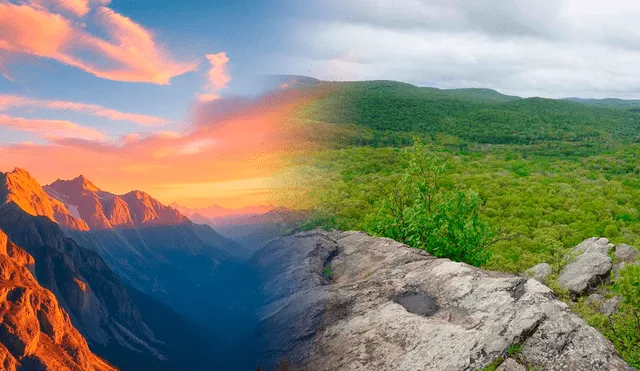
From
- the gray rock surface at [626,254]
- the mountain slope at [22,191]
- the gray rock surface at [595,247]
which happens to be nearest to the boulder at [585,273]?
the gray rock surface at [595,247]

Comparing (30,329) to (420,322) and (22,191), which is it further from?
(420,322)

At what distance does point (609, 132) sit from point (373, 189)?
146397 millimetres

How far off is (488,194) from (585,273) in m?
32.2

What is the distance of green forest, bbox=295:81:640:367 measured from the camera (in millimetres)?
21047

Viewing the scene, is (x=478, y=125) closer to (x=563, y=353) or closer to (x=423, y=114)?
(x=423, y=114)

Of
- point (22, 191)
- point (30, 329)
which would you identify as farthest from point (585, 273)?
point (22, 191)

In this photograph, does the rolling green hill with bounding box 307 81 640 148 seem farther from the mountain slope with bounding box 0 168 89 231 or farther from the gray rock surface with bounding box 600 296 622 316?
the gray rock surface with bounding box 600 296 622 316

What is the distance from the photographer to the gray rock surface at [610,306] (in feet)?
71.9

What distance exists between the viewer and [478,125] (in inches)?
6624

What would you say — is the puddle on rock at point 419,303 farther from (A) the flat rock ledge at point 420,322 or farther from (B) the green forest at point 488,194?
(B) the green forest at point 488,194

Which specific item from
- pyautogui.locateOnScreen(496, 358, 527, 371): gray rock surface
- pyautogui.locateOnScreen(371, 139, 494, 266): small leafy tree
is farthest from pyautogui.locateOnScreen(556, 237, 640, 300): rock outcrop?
pyautogui.locateOnScreen(496, 358, 527, 371): gray rock surface

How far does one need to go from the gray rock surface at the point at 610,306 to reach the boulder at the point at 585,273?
1.82 m

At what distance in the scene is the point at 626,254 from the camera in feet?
86.8

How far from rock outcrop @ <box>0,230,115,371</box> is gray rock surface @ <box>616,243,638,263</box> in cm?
3061
